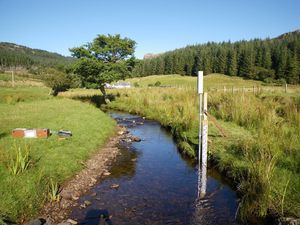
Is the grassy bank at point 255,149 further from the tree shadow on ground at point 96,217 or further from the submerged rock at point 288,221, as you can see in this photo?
the tree shadow on ground at point 96,217

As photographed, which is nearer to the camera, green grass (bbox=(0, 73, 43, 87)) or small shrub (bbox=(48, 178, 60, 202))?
small shrub (bbox=(48, 178, 60, 202))

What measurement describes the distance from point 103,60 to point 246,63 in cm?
7013

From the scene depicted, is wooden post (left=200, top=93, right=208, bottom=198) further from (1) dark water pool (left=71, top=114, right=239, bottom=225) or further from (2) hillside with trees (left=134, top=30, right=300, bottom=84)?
(2) hillside with trees (left=134, top=30, right=300, bottom=84)

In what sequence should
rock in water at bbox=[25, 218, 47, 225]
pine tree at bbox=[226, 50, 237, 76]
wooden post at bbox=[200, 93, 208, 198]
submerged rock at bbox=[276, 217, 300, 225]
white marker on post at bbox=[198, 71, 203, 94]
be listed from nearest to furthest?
submerged rock at bbox=[276, 217, 300, 225], rock in water at bbox=[25, 218, 47, 225], wooden post at bbox=[200, 93, 208, 198], white marker on post at bbox=[198, 71, 203, 94], pine tree at bbox=[226, 50, 237, 76]

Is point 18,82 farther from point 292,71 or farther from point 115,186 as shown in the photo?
point 292,71

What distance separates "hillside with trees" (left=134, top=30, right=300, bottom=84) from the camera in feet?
261

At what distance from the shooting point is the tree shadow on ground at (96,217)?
6.73 m

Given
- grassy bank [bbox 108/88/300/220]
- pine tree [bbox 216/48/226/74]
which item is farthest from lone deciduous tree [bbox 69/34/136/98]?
pine tree [bbox 216/48/226/74]

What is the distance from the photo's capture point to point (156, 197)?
8.11m

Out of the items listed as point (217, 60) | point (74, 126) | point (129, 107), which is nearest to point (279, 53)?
point (217, 60)

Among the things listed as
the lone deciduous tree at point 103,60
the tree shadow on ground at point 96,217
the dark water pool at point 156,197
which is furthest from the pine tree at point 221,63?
the tree shadow on ground at point 96,217

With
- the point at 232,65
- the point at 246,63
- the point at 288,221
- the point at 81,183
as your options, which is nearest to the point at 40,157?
the point at 81,183

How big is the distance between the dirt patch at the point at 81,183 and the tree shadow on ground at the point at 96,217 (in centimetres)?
51

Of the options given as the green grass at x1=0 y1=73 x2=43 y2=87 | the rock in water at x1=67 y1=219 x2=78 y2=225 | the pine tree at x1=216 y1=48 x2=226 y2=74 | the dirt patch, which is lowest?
the rock in water at x1=67 y1=219 x2=78 y2=225
